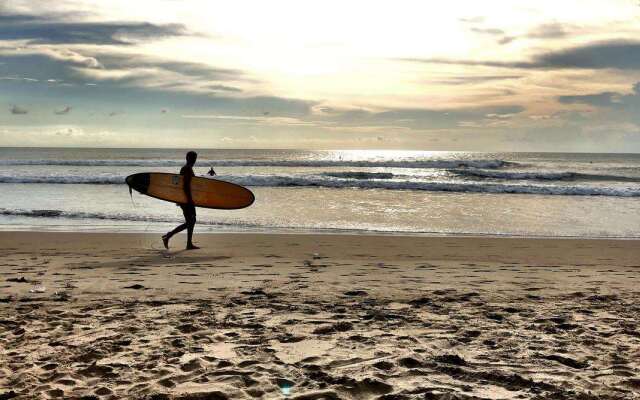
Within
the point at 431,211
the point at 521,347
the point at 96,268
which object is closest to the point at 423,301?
the point at 521,347

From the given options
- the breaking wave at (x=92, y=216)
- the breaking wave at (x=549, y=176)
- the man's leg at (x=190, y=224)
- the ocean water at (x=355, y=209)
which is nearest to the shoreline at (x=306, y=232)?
the ocean water at (x=355, y=209)

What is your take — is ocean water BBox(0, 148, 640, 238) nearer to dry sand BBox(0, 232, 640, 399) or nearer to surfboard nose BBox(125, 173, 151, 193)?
surfboard nose BBox(125, 173, 151, 193)

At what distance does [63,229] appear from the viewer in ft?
39.9

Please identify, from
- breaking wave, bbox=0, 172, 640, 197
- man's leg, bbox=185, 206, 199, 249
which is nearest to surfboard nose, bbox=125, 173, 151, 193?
man's leg, bbox=185, 206, 199, 249

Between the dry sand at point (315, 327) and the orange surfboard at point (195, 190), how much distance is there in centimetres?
247

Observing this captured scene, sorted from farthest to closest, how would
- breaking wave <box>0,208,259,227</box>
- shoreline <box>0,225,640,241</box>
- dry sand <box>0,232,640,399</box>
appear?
breaking wave <box>0,208,259,227</box>
shoreline <box>0,225,640,241</box>
dry sand <box>0,232,640,399</box>

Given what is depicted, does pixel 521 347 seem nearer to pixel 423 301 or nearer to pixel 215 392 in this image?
pixel 423 301

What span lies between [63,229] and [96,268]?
5.21 metres

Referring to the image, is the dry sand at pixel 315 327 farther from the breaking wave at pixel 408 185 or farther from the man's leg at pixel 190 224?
the breaking wave at pixel 408 185

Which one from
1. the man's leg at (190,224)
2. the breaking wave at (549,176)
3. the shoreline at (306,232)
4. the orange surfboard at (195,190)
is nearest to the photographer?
the man's leg at (190,224)

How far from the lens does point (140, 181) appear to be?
11.5 metres

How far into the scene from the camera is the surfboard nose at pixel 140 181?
1143cm

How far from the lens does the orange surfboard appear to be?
11.1m

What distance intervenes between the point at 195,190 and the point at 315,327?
7581mm
